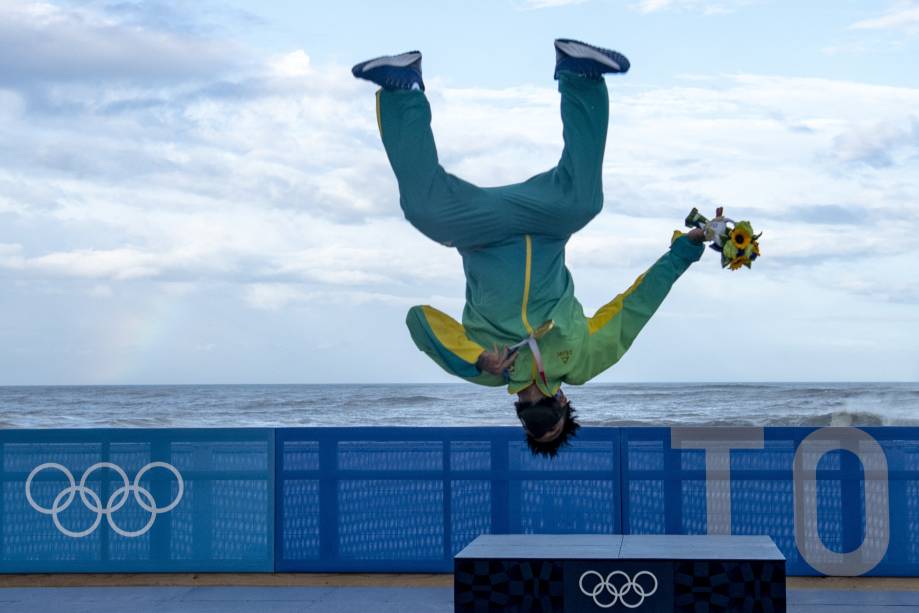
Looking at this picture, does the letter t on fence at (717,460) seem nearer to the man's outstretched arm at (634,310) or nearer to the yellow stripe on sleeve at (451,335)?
the man's outstretched arm at (634,310)

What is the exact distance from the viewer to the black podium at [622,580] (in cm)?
659

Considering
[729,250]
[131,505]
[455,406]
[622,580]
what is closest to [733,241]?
[729,250]

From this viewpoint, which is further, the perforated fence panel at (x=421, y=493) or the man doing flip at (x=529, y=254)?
the perforated fence panel at (x=421, y=493)

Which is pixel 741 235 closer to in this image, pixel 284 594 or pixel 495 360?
pixel 495 360

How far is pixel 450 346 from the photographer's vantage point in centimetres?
493

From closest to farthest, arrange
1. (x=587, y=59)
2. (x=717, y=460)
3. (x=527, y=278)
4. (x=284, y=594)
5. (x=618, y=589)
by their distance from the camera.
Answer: (x=587, y=59)
(x=527, y=278)
(x=618, y=589)
(x=284, y=594)
(x=717, y=460)

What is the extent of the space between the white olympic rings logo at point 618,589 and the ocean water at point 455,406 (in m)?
21.1

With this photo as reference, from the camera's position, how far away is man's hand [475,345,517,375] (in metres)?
4.90

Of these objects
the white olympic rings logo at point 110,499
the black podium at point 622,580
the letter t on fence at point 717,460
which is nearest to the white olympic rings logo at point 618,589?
the black podium at point 622,580

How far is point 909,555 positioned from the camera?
8930mm

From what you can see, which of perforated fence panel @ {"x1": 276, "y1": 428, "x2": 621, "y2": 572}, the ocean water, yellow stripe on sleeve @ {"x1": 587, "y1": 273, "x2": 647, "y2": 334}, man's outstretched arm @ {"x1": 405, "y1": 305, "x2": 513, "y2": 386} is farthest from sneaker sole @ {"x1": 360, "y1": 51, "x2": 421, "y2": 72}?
the ocean water

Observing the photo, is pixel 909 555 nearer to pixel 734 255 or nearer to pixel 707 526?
pixel 707 526

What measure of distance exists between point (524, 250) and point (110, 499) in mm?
5370

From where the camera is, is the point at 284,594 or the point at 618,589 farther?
the point at 284,594
